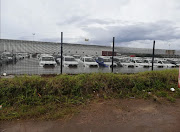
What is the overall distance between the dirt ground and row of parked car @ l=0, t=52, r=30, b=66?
5.00m

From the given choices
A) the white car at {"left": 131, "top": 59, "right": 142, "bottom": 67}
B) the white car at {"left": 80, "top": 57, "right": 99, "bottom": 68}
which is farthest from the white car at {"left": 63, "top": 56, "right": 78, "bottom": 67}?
the white car at {"left": 131, "top": 59, "right": 142, "bottom": 67}

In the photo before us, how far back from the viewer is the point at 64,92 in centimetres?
441

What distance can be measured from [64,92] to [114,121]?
6.57ft

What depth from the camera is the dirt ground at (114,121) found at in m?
2.78

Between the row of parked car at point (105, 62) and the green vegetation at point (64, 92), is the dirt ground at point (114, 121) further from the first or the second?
the row of parked car at point (105, 62)

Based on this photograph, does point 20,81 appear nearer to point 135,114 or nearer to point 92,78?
point 92,78

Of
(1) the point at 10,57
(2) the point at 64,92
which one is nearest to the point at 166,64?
(2) the point at 64,92

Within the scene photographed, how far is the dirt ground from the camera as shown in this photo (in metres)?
2.78

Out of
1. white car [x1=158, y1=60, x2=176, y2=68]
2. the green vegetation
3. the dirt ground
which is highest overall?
white car [x1=158, y1=60, x2=176, y2=68]

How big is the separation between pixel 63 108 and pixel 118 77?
268cm

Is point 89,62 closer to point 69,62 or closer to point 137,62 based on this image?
point 69,62

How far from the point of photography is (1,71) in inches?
290

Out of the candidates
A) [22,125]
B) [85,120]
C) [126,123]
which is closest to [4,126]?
[22,125]

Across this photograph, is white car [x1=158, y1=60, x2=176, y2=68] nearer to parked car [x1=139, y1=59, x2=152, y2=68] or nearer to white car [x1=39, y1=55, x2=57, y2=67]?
parked car [x1=139, y1=59, x2=152, y2=68]
